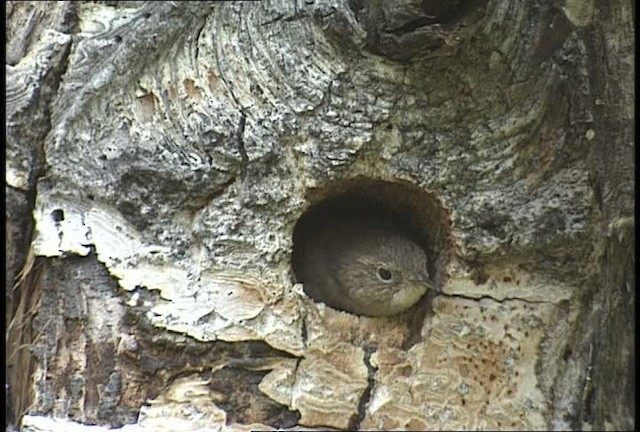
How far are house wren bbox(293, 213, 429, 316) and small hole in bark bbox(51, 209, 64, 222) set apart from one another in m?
0.40

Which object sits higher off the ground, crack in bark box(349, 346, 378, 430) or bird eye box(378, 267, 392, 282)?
bird eye box(378, 267, 392, 282)

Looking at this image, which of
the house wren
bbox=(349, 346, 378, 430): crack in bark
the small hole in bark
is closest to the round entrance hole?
the house wren

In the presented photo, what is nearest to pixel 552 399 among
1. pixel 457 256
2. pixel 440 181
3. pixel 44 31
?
pixel 457 256

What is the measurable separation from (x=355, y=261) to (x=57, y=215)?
58 centimetres

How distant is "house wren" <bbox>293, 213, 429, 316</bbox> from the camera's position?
155cm

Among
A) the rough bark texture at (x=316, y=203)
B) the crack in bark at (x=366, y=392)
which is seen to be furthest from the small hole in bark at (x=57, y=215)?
the crack in bark at (x=366, y=392)

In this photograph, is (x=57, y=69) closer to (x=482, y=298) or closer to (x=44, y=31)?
(x=44, y=31)

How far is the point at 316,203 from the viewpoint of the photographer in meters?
1.39

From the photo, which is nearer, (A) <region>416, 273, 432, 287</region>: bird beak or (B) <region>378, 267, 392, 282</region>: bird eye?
(A) <region>416, 273, 432, 287</region>: bird beak

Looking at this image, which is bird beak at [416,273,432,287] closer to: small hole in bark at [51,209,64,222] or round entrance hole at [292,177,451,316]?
round entrance hole at [292,177,451,316]

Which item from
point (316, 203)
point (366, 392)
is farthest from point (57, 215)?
point (366, 392)

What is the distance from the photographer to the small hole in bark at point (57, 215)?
1.36 meters

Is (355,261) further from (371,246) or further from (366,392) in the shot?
(366,392)

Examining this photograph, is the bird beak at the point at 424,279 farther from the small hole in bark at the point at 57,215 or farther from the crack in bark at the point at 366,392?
the small hole in bark at the point at 57,215
